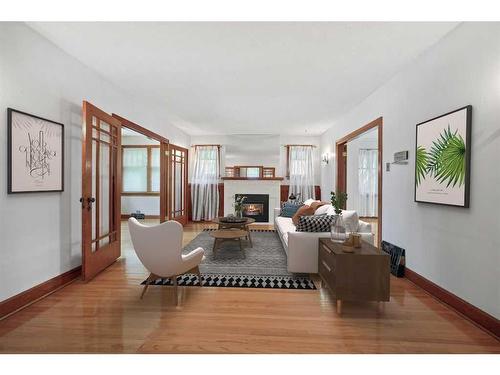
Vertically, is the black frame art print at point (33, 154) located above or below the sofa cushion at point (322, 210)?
above

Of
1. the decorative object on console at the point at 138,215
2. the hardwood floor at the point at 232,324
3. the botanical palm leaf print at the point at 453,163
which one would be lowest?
the hardwood floor at the point at 232,324

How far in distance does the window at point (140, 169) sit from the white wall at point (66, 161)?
440cm

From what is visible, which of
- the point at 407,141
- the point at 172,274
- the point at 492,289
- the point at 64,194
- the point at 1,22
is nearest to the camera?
the point at 492,289

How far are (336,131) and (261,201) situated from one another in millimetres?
2763

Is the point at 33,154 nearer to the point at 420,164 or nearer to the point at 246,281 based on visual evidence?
the point at 246,281

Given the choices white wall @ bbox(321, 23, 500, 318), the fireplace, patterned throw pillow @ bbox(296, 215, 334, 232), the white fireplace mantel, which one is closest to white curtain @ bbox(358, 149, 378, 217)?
the white fireplace mantel

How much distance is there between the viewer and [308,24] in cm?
228

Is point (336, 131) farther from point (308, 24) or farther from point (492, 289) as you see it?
point (492, 289)

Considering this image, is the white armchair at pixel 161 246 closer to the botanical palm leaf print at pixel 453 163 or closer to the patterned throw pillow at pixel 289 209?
the botanical palm leaf print at pixel 453 163

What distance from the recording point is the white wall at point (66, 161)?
219cm

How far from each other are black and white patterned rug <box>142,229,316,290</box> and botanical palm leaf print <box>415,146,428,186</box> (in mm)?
1726

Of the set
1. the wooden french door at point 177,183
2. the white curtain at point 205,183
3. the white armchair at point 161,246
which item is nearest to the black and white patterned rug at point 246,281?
the white armchair at point 161,246

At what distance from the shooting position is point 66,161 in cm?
289

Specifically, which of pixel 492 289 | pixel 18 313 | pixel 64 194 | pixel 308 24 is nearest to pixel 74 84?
pixel 64 194
